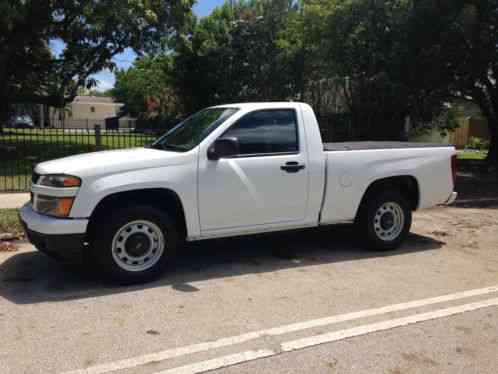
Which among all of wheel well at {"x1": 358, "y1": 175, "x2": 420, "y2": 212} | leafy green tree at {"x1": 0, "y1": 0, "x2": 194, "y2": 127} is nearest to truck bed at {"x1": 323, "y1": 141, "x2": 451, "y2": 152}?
wheel well at {"x1": 358, "y1": 175, "x2": 420, "y2": 212}

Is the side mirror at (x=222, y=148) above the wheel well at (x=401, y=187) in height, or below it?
above

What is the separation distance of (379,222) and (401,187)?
652mm

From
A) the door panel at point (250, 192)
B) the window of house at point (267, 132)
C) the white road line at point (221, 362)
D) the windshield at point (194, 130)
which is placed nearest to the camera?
the white road line at point (221, 362)

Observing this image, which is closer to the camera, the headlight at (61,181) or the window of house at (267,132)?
the headlight at (61,181)

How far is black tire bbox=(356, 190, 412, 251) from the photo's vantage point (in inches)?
266

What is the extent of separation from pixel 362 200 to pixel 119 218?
3164mm

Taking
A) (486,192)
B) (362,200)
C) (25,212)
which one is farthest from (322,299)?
(486,192)

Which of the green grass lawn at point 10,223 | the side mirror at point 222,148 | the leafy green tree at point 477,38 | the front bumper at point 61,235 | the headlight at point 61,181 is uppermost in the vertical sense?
the leafy green tree at point 477,38

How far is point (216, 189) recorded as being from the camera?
5648 mm

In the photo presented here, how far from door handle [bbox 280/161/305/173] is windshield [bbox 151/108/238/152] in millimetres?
855

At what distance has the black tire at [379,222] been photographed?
6.77 meters

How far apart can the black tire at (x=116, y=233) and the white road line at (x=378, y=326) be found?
1.94 m

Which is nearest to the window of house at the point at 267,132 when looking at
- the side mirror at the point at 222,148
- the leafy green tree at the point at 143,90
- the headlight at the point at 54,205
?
the side mirror at the point at 222,148

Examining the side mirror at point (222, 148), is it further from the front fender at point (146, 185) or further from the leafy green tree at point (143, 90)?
the leafy green tree at point (143, 90)
